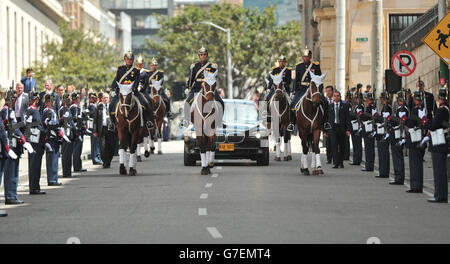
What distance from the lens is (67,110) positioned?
27234mm

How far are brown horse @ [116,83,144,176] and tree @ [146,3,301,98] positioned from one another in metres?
61.1

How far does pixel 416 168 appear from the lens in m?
21.9

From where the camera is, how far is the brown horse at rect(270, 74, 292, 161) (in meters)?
31.6

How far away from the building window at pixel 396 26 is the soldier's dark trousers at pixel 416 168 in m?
36.0

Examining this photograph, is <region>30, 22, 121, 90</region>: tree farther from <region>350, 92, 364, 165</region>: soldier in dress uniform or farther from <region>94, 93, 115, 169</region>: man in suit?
<region>350, 92, 364, 165</region>: soldier in dress uniform

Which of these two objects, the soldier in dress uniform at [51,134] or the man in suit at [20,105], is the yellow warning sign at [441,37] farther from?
the man in suit at [20,105]

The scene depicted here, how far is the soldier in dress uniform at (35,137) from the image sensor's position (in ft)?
69.5

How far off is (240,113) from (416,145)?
1099 centimetres

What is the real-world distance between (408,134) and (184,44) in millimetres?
70420

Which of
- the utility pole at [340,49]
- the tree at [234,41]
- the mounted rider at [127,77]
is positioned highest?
the tree at [234,41]

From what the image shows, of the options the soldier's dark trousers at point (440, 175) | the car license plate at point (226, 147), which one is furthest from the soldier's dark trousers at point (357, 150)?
the soldier's dark trousers at point (440, 175)

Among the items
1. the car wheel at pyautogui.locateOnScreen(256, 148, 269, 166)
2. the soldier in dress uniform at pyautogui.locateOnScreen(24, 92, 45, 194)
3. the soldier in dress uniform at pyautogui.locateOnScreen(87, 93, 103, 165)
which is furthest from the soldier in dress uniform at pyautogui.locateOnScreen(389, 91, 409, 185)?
the soldier in dress uniform at pyautogui.locateOnScreen(87, 93, 103, 165)

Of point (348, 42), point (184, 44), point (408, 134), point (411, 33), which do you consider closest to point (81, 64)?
point (184, 44)
